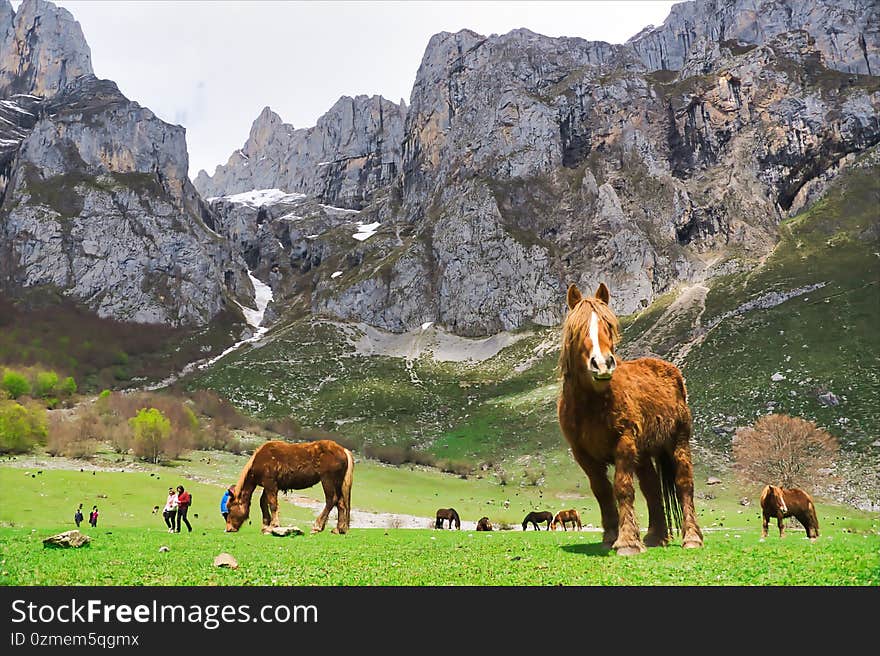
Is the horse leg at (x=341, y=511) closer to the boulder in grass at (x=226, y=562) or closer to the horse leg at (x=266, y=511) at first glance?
the horse leg at (x=266, y=511)

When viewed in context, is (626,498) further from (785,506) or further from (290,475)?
(785,506)

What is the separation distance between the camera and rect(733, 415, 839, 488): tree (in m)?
43.0

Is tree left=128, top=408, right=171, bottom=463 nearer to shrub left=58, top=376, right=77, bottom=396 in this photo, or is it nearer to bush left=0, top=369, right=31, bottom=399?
bush left=0, top=369, right=31, bottom=399

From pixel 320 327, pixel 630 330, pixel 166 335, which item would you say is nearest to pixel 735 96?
pixel 630 330

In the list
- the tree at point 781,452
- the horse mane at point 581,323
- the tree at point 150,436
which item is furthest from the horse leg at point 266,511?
the tree at point 150,436

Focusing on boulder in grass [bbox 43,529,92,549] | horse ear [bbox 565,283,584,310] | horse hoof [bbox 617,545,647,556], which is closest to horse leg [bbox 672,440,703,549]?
horse hoof [bbox 617,545,647,556]

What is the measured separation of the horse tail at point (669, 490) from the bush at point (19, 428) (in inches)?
2820

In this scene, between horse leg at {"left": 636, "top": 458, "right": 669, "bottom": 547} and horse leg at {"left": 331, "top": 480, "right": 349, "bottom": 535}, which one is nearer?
horse leg at {"left": 636, "top": 458, "right": 669, "bottom": 547}

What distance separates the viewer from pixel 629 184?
174500 mm

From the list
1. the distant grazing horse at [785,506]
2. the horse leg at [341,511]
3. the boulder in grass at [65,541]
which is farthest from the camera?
the horse leg at [341,511]

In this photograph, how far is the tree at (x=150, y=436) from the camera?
6488 centimetres

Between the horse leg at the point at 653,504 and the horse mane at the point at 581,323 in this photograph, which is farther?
the horse leg at the point at 653,504

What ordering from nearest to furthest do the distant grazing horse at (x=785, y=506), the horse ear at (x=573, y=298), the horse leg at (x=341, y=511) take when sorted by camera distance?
the horse ear at (x=573, y=298) → the distant grazing horse at (x=785, y=506) → the horse leg at (x=341, y=511)

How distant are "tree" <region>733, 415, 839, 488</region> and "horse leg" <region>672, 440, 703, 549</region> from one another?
37.8 metres
